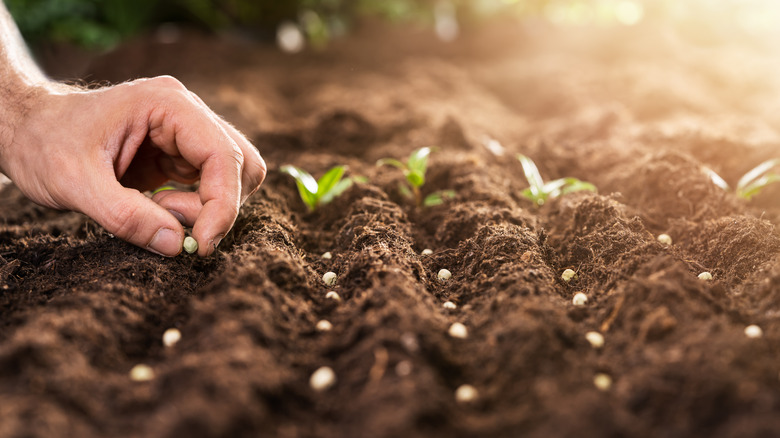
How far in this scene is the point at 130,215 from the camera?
1.70m

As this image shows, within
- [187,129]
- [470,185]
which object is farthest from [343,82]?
[187,129]

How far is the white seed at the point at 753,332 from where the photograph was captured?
4.69 ft

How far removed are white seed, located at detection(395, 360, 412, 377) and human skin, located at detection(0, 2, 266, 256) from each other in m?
0.82

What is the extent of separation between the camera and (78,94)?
1.83 meters

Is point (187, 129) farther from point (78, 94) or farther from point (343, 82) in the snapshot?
point (343, 82)

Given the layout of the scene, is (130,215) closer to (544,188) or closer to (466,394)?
(466,394)

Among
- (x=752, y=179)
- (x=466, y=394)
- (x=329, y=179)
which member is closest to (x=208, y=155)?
(x=329, y=179)

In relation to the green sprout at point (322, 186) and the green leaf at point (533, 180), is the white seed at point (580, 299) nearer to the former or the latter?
the green leaf at point (533, 180)

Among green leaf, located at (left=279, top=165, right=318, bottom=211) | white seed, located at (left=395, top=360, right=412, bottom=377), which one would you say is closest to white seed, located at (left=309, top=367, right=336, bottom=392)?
white seed, located at (left=395, top=360, right=412, bottom=377)

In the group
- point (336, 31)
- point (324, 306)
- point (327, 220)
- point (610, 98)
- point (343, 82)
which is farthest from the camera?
point (336, 31)

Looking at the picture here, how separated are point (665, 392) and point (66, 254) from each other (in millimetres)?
1869

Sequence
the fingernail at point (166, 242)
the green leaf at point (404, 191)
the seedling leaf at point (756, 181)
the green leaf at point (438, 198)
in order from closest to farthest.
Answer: the fingernail at point (166, 242)
the seedling leaf at point (756, 181)
the green leaf at point (438, 198)
the green leaf at point (404, 191)

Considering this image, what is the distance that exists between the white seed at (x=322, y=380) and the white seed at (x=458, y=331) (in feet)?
1.15

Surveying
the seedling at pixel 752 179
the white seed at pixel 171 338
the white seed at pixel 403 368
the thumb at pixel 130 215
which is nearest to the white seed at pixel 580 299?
the white seed at pixel 403 368
